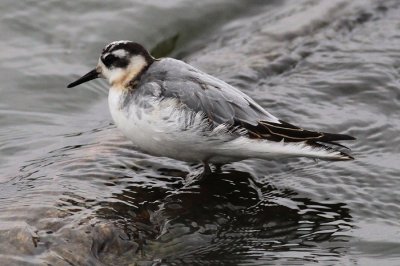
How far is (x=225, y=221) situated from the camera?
7039mm

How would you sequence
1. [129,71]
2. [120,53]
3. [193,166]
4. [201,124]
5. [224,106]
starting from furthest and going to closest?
[193,166] < [120,53] < [129,71] < [224,106] < [201,124]

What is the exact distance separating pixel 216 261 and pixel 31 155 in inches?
120

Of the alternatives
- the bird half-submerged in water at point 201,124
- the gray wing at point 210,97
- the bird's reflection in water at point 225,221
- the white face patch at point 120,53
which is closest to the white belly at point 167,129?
the bird half-submerged in water at point 201,124

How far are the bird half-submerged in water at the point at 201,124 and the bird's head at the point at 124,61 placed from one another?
212mm

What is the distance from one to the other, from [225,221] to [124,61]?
1968 mm

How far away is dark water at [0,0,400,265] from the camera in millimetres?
6516

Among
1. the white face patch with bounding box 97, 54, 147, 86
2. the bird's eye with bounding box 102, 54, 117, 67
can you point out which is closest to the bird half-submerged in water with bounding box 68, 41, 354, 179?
the white face patch with bounding box 97, 54, 147, 86

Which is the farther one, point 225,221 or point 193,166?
point 193,166

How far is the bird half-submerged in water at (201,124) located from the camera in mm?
7355

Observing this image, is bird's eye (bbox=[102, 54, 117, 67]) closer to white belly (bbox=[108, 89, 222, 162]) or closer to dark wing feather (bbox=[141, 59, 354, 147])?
dark wing feather (bbox=[141, 59, 354, 147])

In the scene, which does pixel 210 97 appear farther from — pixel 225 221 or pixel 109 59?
pixel 109 59

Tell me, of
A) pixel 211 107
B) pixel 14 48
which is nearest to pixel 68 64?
pixel 14 48

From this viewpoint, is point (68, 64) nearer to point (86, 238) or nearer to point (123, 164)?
point (123, 164)

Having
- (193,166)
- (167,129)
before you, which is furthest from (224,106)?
(193,166)
